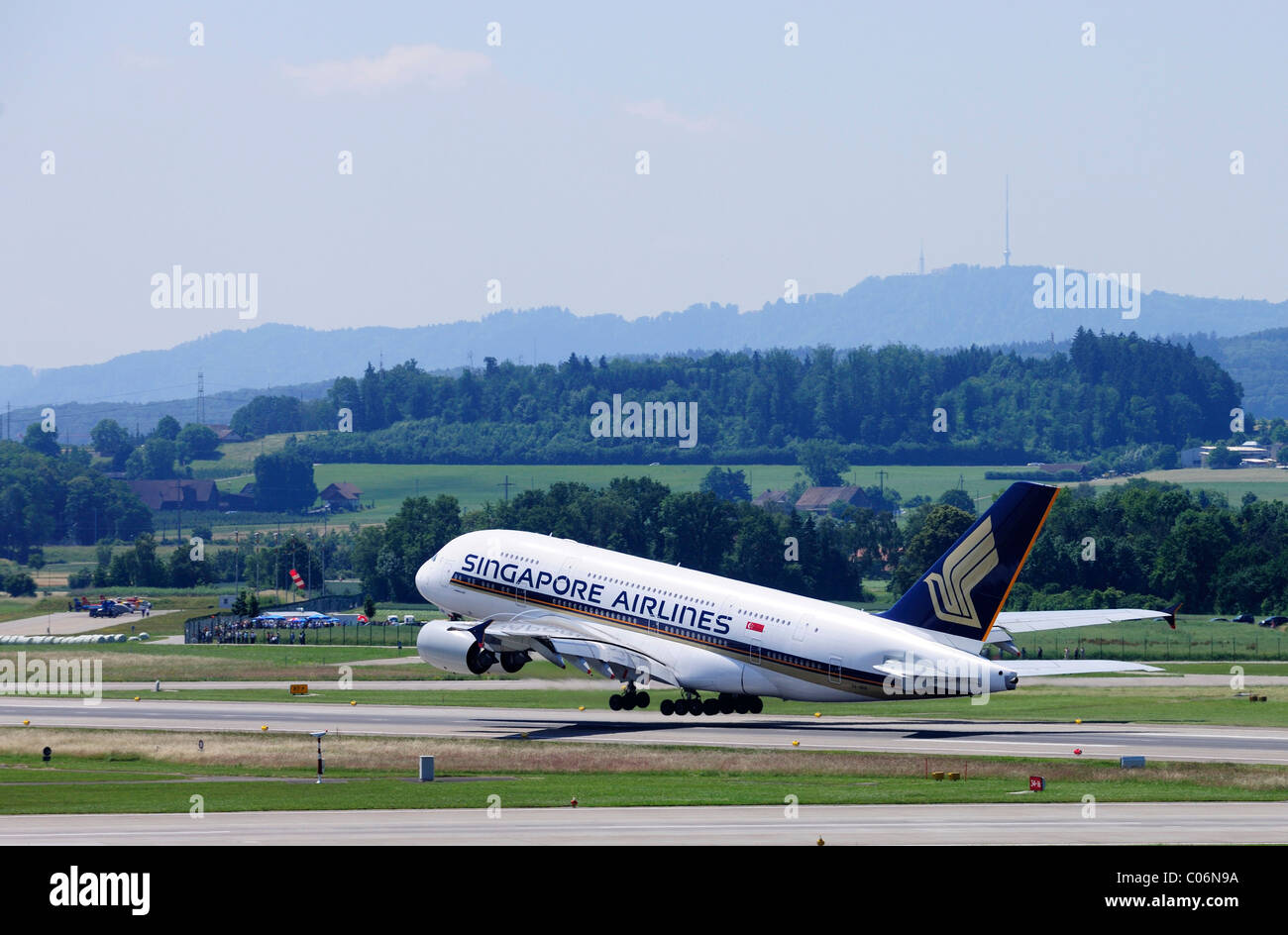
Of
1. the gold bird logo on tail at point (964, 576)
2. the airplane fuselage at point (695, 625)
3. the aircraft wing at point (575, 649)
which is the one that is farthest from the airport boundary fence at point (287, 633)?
the gold bird logo on tail at point (964, 576)

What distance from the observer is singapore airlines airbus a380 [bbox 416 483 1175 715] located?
6331 centimetres

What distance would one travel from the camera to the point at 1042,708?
7956 centimetres

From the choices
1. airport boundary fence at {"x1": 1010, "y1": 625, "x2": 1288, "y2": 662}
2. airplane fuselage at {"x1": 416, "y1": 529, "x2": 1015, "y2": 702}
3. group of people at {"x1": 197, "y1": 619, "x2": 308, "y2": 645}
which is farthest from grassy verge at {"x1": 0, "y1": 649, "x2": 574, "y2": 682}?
airport boundary fence at {"x1": 1010, "y1": 625, "x2": 1288, "y2": 662}

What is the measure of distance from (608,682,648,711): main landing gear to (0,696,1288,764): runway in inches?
25.6

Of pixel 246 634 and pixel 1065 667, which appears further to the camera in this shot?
→ pixel 246 634

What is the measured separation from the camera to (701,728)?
70250mm

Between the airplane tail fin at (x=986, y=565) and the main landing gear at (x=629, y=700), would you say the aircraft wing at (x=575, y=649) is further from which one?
the airplane tail fin at (x=986, y=565)

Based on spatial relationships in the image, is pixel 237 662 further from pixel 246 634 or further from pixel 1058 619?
pixel 1058 619

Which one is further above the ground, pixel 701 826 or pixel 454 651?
pixel 454 651

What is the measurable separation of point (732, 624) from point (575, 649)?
23.9 ft

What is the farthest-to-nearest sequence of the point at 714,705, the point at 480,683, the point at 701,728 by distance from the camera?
the point at 480,683 → the point at 714,705 → the point at 701,728

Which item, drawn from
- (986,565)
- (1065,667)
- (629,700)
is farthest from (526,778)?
(1065,667)

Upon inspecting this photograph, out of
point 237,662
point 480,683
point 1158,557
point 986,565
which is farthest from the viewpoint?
point 1158,557
